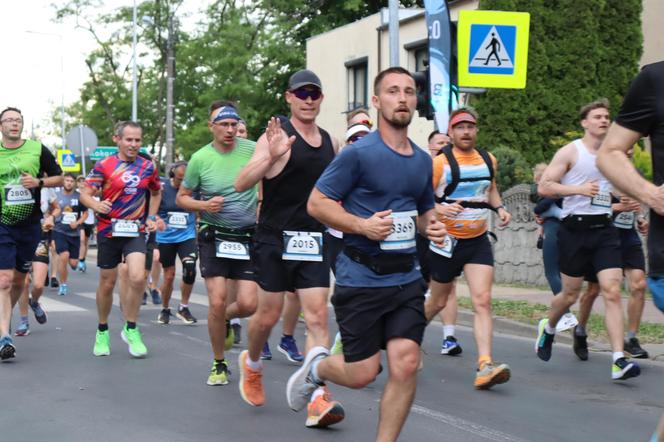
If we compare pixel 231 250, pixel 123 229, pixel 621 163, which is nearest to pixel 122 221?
pixel 123 229

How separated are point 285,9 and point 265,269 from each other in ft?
125

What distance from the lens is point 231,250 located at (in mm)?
7863

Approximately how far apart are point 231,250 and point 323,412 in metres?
2.01

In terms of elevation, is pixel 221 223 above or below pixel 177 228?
above

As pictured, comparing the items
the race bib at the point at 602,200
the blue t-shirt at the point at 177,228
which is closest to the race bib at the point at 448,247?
the race bib at the point at 602,200

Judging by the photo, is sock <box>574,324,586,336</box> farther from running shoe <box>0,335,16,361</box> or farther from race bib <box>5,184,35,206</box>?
race bib <box>5,184,35,206</box>

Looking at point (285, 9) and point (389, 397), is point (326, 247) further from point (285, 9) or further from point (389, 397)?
point (285, 9)

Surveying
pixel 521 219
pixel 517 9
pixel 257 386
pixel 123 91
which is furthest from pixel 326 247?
pixel 123 91

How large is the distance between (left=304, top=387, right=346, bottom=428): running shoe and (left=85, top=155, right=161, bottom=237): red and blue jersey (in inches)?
145

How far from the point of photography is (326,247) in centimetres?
685

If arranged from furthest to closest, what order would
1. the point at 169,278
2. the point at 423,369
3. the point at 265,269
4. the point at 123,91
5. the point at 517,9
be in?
the point at 123,91, the point at 517,9, the point at 169,278, the point at 423,369, the point at 265,269

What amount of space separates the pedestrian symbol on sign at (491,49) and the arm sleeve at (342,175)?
372 inches

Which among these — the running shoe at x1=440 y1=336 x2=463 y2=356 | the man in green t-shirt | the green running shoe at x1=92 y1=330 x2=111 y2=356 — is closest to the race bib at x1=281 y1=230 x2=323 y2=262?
the man in green t-shirt

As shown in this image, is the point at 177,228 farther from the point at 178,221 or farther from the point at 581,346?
the point at 581,346
